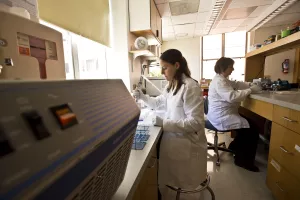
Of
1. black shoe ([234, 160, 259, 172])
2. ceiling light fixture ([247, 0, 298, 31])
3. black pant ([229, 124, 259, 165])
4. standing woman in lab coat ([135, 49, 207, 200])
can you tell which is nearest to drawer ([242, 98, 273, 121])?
black pant ([229, 124, 259, 165])

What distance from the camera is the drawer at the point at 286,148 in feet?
3.69

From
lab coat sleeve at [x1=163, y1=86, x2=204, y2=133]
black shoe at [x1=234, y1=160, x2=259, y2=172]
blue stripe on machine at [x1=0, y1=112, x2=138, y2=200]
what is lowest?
black shoe at [x1=234, y1=160, x2=259, y2=172]

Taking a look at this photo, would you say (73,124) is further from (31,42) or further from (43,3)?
(43,3)

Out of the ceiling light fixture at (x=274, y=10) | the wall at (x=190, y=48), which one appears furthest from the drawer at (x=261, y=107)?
the wall at (x=190, y=48)

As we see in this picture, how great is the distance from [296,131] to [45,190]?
1500mm

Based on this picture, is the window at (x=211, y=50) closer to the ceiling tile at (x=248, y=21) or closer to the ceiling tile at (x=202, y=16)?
the ceiling tile at (x=248, y=21)

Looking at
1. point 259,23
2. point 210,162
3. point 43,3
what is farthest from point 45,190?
point 259,23

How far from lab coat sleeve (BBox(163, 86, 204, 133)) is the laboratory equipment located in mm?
737

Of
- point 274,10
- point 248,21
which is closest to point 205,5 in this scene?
point 274,10

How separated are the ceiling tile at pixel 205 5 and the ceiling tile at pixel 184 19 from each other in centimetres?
23

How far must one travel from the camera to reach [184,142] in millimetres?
1112

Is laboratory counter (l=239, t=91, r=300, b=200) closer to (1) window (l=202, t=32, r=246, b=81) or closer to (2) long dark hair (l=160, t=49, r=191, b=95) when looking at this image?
(2) long dark hair (l=160, t=49, r=191, b=95)

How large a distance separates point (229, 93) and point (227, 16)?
2.45 meters

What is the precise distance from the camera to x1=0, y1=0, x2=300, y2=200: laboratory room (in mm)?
205
